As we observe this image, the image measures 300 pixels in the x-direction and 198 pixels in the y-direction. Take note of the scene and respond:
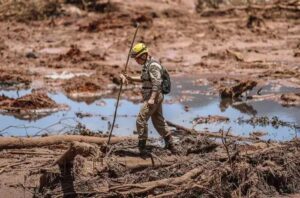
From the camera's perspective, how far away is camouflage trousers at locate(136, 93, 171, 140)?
28.3 ft

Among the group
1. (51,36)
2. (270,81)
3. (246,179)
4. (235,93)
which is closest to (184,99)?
(235,93)

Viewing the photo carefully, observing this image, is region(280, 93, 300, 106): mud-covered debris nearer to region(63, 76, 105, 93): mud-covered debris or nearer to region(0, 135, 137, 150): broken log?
region(63, 76, 105, 93): mud-covered debris

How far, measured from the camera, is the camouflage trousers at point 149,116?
28.3 feet

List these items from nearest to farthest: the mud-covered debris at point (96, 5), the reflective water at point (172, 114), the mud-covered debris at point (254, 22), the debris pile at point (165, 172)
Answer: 1. the debris pile at point (165, 172)
2. the reflective water at point (172, 114)
3. the mud-covered debris at point (254, 22)
4. the mud-covered debris at point (96, 5)

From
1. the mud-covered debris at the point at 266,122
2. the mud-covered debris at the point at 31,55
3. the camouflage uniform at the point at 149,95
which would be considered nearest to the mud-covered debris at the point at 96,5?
the mud-covered debris at the point at 31,55

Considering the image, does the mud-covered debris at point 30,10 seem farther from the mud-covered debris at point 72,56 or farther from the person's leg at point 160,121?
the person's leg at point 160,121

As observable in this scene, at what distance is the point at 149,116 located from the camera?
8711 mm

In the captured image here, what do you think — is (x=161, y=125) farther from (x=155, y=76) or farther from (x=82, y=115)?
(x=82, y=115)

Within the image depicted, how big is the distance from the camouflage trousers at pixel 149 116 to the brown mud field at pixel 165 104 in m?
0.29

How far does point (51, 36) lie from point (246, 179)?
22.6 meters

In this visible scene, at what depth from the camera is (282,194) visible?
26.8 feet

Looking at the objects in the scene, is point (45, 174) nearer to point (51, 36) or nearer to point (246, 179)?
point (246, 179)

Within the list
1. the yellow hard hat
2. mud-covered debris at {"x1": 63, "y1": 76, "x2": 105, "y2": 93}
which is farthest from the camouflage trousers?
mud-covered debris at {"x1": 63, "y1": 76, "x2": 105, "y2": 93}

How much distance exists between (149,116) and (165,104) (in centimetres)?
741
